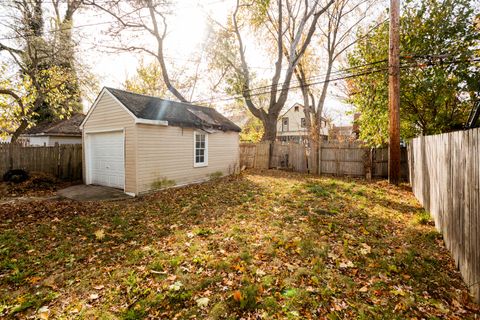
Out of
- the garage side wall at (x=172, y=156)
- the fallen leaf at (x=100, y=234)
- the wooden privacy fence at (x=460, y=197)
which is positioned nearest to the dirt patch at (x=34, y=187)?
the garage side wall at (x=172, y=156)

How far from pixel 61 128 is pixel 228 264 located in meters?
19.1

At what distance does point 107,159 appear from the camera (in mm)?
10195

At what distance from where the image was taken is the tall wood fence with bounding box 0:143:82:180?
1010 centimetres

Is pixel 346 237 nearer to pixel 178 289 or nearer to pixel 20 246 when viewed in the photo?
pixel 178 289

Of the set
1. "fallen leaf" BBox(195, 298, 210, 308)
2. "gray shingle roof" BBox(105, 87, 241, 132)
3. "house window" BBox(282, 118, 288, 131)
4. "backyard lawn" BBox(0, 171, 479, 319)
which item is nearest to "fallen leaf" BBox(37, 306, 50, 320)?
"backyard lawn" BBox(0, 171, 479, 319)

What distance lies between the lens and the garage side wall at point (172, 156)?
9.10 meters

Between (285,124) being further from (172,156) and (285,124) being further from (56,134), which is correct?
(172,156)

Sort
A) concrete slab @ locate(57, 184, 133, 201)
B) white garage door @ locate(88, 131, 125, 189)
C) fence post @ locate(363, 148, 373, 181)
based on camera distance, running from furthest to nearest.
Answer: fence post @ locate(363, 148, 373, 181), white garage door @ locate(88, 131, 125, 189), concrete slab @ locate(57, 184, 133, 201)

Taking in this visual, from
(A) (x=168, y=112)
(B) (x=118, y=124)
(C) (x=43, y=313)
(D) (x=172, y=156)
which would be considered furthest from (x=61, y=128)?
(C) (x=43, y=313)

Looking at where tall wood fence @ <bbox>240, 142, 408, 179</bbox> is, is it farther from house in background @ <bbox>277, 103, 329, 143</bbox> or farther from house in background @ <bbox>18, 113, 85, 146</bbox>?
house in background @ <bbox>277, 103, 329, 143</bbox>

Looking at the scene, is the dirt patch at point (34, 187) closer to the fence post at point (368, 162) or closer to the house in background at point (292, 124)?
the fence post at point (368, 162)

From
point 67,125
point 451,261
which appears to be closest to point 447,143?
point 451,261

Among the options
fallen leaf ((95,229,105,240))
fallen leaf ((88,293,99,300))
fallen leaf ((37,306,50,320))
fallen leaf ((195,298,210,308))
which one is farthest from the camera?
fallen leaf ((95,229,105,240))

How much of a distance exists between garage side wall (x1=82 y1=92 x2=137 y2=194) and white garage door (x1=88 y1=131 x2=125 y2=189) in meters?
0.37
